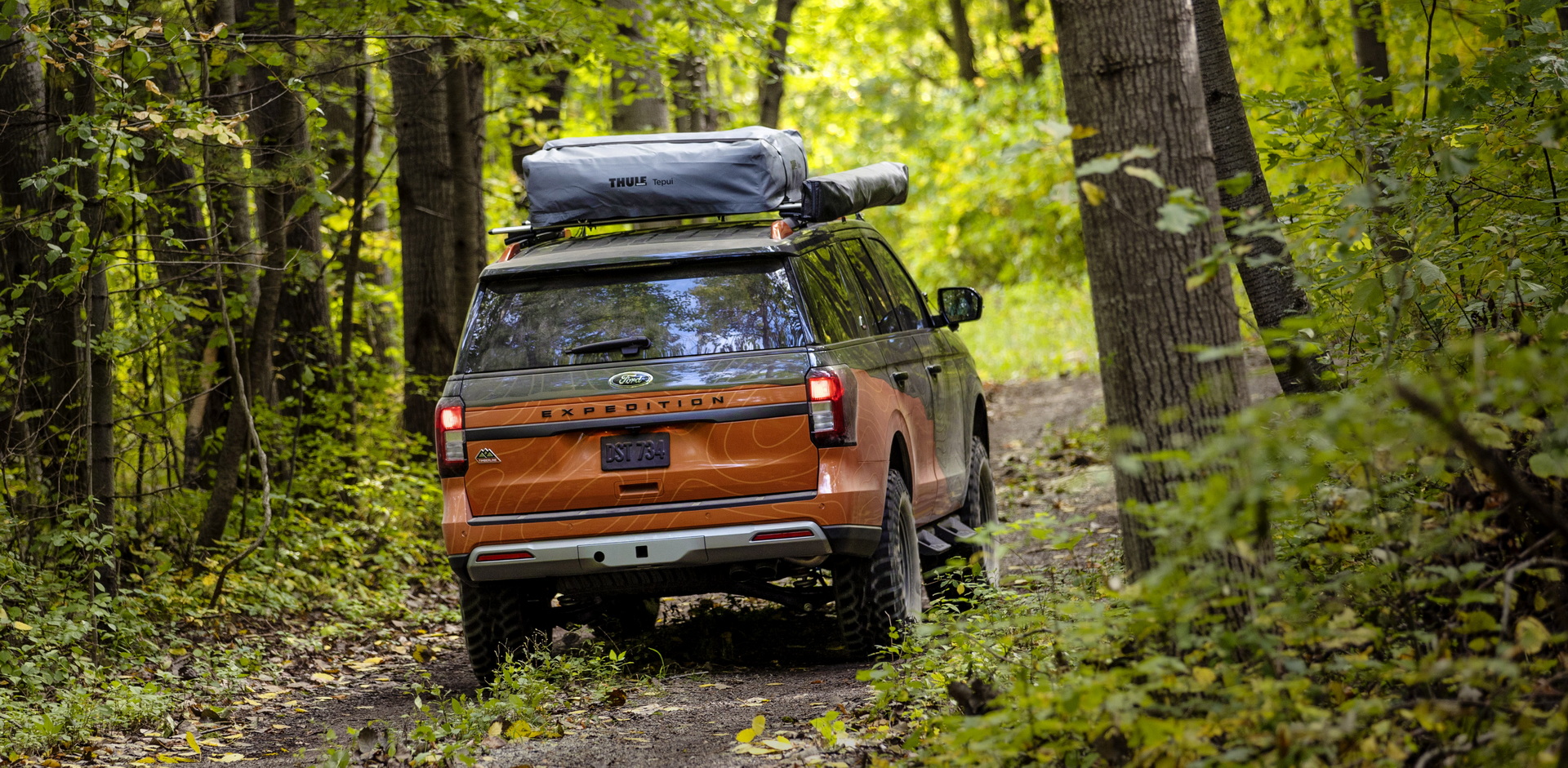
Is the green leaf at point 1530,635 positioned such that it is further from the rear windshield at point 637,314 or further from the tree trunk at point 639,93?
the tree trunk at point 639,93

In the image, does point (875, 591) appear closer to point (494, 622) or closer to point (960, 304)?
point (494, 622)

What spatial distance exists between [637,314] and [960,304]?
8.74 feet

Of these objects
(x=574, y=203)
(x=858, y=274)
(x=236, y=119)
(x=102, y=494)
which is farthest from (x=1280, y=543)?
(x=102, y=494)

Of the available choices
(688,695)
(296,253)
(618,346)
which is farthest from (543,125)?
(688,695)

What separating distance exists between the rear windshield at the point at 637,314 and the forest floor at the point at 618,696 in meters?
1.47

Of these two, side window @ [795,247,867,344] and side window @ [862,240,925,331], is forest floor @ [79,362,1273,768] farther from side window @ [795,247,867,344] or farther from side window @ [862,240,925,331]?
side window @ [862,240,925,331]

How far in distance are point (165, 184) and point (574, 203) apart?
4.66m

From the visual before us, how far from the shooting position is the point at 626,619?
26.5 ft

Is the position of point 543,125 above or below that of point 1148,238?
above

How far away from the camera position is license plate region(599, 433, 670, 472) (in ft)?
20.4

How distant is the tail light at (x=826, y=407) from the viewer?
20.2ft

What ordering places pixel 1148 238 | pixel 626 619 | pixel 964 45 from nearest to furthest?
pixel 1148 238, pixel 626 619, pixel 964 45

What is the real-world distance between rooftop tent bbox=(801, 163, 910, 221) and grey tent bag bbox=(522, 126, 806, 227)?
15cm

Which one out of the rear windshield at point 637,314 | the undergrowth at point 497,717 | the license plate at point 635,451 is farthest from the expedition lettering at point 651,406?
the undergrowth at point 497,717
